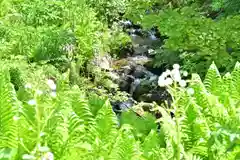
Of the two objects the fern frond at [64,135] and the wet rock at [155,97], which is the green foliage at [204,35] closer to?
the wet rock at [155,97]

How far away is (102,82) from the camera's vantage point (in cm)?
745

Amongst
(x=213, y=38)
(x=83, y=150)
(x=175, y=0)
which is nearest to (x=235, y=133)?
(x=83, y=150)

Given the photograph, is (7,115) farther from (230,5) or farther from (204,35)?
(230,5)

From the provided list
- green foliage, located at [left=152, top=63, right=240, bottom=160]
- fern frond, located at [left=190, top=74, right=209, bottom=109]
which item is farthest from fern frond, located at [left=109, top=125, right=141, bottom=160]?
fern frond, located at [left=190, top=74, right=209, bottom=109]

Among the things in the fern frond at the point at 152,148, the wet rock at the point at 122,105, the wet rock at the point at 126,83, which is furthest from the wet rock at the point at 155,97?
the fern frond at the point at 152,148

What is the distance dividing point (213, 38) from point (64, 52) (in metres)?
2.82

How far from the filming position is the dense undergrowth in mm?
2225

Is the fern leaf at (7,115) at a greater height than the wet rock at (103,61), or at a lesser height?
lesser

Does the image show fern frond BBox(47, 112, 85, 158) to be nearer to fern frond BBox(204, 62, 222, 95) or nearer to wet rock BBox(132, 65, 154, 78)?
fern frond BBox(204, 62, 222, 95)

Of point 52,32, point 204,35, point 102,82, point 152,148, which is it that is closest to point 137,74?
point 102,82

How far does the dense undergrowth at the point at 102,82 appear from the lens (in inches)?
87.6

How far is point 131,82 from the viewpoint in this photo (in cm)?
769

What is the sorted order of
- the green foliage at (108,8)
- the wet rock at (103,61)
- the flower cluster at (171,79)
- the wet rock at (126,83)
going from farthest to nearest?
the green foliage at (108,8)
the wet rock at (103,61)
the wet rock at (126,83)
the flower cluster at (171,79)

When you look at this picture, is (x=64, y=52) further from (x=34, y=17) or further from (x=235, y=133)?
(x=235, y=133)
